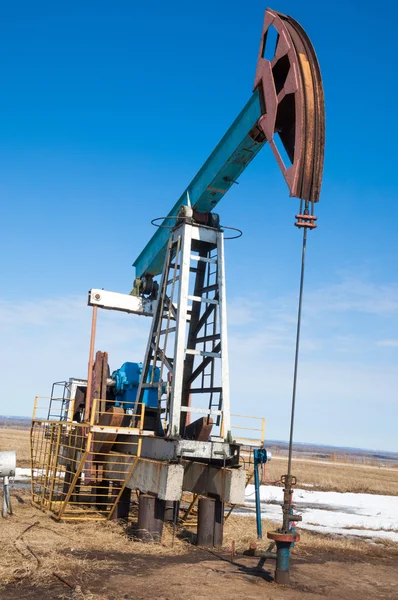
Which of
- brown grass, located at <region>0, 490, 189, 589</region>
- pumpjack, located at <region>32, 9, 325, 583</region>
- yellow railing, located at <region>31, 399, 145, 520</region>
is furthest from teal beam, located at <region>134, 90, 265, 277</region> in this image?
brown grass, located at <region>0, 490, 189, 589</region>

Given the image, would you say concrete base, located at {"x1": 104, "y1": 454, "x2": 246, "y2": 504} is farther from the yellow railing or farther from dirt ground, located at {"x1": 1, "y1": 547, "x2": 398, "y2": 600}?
dirt ground, located at {"x1": 1, "y1": 547, "x2": 398, "y2": 600}

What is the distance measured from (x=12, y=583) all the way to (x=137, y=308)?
8557 mm

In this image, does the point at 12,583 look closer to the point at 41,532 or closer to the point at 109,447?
the point at 41,532

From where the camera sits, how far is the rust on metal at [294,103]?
9.30m

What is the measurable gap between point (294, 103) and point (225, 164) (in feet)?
6.10

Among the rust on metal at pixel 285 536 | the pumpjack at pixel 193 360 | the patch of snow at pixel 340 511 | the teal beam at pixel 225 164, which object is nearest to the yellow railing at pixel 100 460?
the pumpjack at pixel 193 360

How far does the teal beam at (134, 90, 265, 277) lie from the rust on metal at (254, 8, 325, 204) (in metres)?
0.37

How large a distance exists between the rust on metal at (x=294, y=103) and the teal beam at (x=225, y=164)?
1.21 ft

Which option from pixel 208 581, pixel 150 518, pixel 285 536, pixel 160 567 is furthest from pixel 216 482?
pixel 285 536

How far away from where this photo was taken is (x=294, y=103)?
33.6ft

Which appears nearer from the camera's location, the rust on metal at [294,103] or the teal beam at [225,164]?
the rust on metal at [294,103]

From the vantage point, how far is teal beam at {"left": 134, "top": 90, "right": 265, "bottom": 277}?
11.1 meters

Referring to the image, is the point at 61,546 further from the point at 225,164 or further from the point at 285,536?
the point at 225,164

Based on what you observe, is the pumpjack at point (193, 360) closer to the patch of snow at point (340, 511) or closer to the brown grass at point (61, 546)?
the brown grass at point (61, 546)
